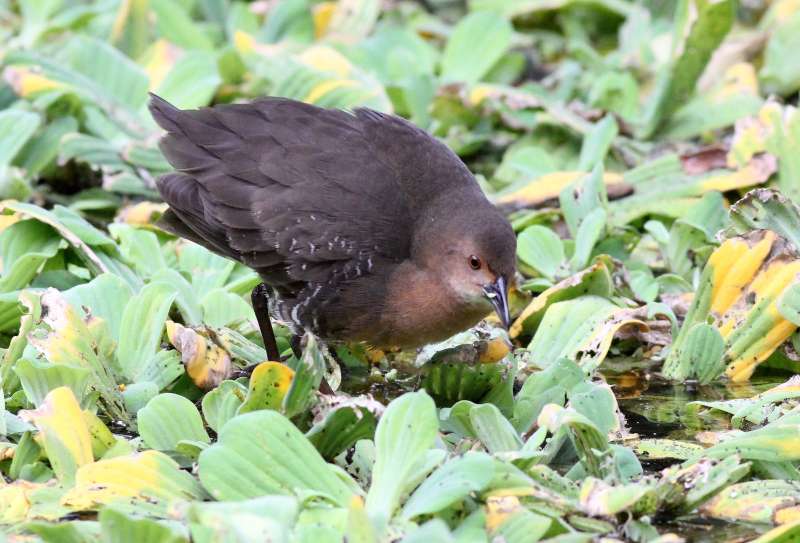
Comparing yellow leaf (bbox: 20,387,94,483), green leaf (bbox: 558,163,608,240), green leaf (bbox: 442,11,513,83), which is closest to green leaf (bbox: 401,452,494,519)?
yellow leaf (bbox: 20,387,94,483)

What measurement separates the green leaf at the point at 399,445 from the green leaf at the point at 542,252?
2.04 meters

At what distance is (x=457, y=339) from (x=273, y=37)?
3.28m

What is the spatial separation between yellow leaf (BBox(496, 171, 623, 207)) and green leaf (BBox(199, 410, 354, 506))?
9.23 ft

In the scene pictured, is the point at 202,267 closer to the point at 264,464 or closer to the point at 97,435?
the point at 97,435

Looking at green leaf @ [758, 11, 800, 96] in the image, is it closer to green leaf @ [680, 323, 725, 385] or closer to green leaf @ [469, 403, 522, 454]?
green leaf @ [680, 323, 725, 385]

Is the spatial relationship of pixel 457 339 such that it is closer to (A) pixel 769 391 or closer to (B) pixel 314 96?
(A) pixel 769 391

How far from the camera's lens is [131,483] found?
3434 millimetres

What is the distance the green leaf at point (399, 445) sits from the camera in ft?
10.8

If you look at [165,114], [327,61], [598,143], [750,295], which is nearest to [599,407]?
[750,295]

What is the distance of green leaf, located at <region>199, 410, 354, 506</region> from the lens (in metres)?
3.35

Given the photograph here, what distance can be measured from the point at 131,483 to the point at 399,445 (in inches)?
27.4

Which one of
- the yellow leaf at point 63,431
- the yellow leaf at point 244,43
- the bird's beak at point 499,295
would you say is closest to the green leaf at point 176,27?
the yellow leaf at point 244,43

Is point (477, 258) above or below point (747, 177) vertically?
above

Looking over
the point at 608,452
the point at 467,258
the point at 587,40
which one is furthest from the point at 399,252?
the point at 587,40
